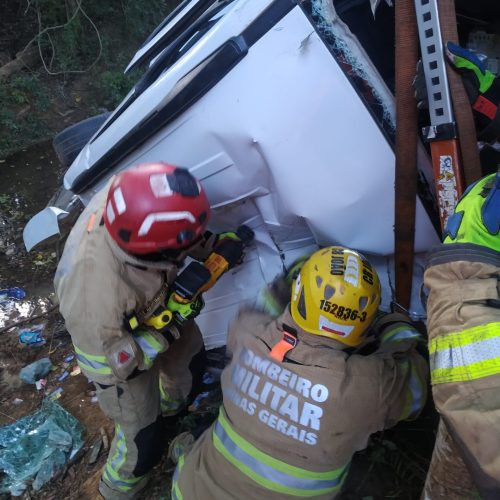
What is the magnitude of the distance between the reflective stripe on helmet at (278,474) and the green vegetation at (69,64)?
4927 mm

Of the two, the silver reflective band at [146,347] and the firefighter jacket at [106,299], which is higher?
the firefighter jacket at [106,299]

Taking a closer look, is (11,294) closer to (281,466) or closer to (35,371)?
(35,371)

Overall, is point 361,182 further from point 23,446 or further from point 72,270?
point 23,446

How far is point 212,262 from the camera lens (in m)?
2.25

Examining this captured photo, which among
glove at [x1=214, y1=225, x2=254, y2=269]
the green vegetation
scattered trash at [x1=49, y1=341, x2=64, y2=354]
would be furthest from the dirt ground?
glove at [x1=214, y1=225, x2=254, y2=269]

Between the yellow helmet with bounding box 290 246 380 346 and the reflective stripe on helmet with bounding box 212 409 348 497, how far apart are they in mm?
480

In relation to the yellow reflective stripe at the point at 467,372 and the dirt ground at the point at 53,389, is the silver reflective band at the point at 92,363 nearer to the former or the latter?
the dirt ground at the point at 53,389

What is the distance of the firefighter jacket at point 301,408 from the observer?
170cm

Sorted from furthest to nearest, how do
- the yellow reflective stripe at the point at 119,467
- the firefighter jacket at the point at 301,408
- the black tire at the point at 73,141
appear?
the black tire at the point at 73,141, the yellow reflective stripe at the point at 119,467, the firefighter jacket at the point at 301,408

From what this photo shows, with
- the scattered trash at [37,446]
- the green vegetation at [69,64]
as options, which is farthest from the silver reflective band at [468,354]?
the green vegetation at [69,64]

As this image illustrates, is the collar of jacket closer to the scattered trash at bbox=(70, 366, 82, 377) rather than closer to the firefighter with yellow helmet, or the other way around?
the firefighter with yellow helmet

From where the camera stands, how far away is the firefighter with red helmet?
1854 millimetres

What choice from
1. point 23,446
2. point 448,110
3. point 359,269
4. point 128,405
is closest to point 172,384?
point 128,405

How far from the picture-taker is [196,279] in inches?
85.9
